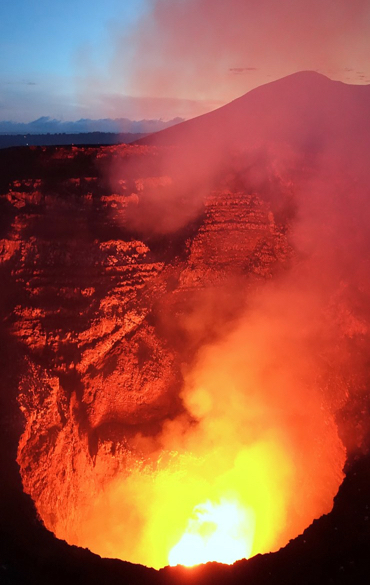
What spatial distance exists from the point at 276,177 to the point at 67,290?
6389 mm

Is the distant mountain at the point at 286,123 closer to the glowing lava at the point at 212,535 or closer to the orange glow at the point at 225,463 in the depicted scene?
the orange glow at the point at 225,463

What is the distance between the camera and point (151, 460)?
992 centimetres

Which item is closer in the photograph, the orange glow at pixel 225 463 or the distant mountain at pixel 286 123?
the orange glow at pixel 225 463

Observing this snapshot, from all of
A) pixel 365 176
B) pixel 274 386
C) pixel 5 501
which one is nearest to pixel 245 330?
pixel 274 386

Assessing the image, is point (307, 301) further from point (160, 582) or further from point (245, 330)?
point (160, 582)

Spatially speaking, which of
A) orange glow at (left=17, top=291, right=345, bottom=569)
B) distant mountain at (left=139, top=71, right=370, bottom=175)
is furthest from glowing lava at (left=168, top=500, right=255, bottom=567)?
distant mountain at (left=139, top=71, right=370, bottom=175)

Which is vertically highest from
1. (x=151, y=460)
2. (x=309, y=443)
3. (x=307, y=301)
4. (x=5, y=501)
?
(x=307, y=301)

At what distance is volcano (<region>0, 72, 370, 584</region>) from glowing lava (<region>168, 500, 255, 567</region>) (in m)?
0.04

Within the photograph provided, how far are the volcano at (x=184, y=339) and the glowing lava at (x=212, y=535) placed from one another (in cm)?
4

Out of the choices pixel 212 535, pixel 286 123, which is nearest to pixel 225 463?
pixel 212 535

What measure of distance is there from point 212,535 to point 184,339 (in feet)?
16.3

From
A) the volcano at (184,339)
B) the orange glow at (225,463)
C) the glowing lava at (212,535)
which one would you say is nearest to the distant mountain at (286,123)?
the volcano at (184,339)

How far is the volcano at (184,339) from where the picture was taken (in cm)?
876

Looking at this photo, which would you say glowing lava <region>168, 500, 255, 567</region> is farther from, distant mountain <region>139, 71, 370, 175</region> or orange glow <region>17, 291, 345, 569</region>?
distant mountain <region>139, 71, 370, 175</region>
